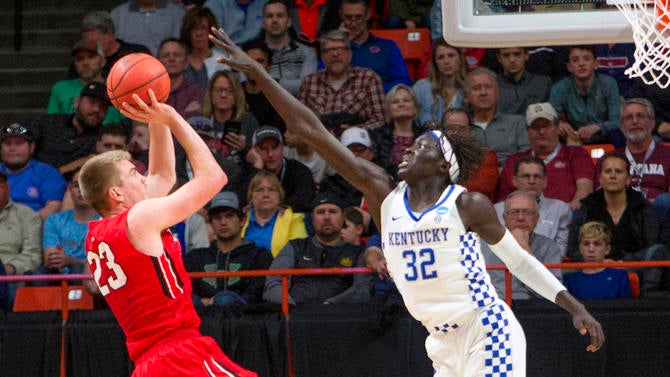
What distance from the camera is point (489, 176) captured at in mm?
9492

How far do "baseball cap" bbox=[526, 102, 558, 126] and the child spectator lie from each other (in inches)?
52.2

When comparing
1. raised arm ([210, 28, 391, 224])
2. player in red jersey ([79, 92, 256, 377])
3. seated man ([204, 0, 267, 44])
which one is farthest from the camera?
seated man ([204, 0, 267, 44])

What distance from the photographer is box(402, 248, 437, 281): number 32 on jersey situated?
5.55 metres

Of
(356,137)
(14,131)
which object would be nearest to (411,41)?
(356,137)

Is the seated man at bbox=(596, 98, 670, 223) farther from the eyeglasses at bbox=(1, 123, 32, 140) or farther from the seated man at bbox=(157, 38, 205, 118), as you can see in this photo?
the eyeglasses at bbox=(1, 123, 32, 140)

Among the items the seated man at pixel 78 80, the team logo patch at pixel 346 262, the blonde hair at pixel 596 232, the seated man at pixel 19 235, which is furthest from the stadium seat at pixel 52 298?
the blonde hair at pixel 596 232

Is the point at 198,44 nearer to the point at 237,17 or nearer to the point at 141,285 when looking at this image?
the point at 237,17

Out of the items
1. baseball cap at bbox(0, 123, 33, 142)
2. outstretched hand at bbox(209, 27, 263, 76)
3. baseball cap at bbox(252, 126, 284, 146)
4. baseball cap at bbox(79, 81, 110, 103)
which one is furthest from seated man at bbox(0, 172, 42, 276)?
outstretched hand at bbox(209, 27, 263, 76)

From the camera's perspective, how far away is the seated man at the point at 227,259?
876cm

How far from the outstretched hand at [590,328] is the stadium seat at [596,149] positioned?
15.0 ft

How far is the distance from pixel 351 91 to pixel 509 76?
4.79ft

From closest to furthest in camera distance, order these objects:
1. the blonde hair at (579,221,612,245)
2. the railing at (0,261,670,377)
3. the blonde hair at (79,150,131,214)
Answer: the blonde hair at (79,150,131,214) → the railing at (0,261,670,377) → the blonde hair at (579,221,612,245)

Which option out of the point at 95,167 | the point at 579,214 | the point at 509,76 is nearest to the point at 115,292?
the point at 95,167

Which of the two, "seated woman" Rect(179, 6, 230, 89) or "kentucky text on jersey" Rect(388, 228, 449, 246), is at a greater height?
"seated woman" Rect(179, 6, 230, 89)
